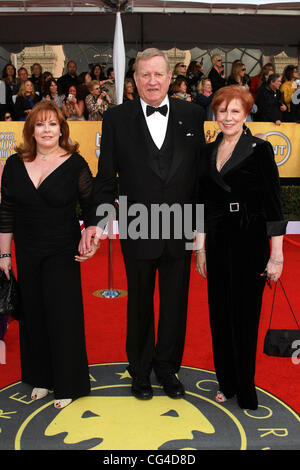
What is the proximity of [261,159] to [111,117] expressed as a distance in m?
0.96

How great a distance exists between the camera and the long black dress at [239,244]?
106 inches

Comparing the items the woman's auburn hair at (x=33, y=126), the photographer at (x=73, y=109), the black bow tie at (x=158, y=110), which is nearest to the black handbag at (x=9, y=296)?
the woman's auburn hair at (x=33, y=126)

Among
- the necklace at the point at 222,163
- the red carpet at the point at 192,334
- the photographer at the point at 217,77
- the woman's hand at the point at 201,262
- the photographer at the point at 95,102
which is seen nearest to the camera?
the necklace at the point at 222,163

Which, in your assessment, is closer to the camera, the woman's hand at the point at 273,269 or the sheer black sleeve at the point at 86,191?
the woman's hand at the point at 273,269

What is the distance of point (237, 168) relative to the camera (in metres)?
2.70

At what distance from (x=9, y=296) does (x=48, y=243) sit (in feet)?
1.38

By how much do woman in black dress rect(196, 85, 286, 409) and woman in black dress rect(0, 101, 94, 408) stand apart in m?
0.79

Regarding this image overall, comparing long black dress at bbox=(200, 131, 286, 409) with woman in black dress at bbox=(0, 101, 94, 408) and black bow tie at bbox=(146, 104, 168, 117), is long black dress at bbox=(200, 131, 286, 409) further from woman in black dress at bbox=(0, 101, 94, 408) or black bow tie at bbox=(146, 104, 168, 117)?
woman in black dress at bbox=(0, 101, 94, 408)

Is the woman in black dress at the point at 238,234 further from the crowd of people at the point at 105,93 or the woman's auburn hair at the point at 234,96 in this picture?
the crowd of people at the point at 105,93

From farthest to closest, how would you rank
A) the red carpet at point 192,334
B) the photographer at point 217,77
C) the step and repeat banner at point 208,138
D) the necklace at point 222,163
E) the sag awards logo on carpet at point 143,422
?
the photographer at point 217,77 < the step and repeat banner at point 208,138 < the red carpet at point 192,334 < the necklace at point 222,163 < the sag awards logo on carpet at point 143,422
